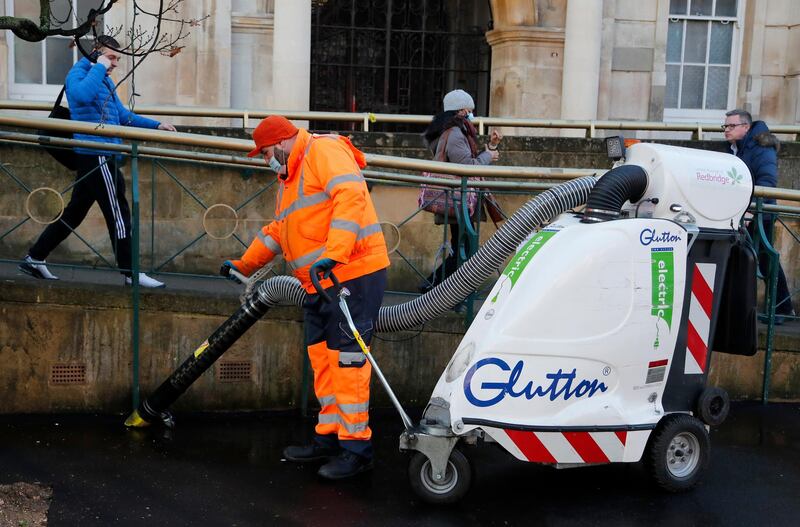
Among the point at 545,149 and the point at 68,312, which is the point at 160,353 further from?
the point at 545,149

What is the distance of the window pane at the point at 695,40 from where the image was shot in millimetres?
14461

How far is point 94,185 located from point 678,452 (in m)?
3.69

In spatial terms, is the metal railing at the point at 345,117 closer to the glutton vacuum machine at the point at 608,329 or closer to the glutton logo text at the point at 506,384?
the glutton vacuum machine at the point at 608,329

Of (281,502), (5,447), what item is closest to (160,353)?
(5,447)

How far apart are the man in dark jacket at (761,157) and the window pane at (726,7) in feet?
23.2

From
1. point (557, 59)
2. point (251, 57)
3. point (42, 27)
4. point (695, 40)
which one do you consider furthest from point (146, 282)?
point (695, 40)

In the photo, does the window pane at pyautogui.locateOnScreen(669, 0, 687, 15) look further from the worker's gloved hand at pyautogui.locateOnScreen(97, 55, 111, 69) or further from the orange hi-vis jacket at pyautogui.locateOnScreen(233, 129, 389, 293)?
the orange hi-vis jacket at pyautogui.locateOnScreen(233, 129, 389, 293)

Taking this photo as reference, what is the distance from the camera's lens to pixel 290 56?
38.6 ft

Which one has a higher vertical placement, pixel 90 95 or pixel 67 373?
pixel 90 95

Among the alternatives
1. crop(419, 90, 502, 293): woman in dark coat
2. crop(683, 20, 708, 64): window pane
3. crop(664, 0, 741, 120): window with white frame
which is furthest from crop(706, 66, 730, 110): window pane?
crop(419, 90, 502, 293): woman in dark coat

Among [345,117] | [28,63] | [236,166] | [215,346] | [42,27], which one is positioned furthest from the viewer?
[28,63]

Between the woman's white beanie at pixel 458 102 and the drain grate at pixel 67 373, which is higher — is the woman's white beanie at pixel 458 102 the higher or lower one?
the higher one

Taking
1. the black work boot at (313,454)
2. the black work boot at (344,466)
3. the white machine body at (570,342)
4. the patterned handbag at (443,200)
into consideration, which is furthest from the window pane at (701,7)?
the black work boot at (344,466)

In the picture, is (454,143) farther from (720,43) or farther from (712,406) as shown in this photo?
(720,43)
